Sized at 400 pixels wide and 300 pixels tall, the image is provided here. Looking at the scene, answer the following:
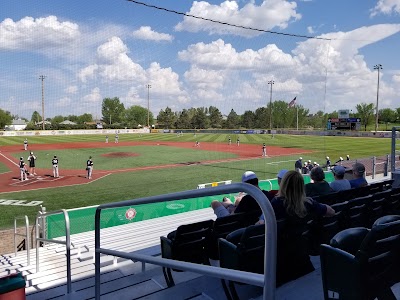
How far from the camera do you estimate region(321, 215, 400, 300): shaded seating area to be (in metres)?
1.99

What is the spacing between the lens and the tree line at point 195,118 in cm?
1844

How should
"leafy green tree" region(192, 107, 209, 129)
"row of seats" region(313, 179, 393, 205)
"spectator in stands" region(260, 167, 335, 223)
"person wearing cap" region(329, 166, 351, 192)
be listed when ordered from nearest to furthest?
1. "spectator in stands" region(260, 167, 335, 223)
2. "row of seats" region(313, 179, 393, 205)
3. "person wearing cap" region(329, 166, 351, 192)
4. "leafy green tree" region(192, 107, 209, 129)

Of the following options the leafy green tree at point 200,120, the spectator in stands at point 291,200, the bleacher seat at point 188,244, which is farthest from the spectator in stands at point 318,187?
the leafy green tree at point 200,120

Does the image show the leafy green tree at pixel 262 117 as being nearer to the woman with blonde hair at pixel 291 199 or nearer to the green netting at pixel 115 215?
the green netting at pixel 115 215

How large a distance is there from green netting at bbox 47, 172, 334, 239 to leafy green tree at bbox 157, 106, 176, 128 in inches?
1498

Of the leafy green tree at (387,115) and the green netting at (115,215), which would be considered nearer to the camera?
the green netting at (115,215)

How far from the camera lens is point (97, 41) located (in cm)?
1866

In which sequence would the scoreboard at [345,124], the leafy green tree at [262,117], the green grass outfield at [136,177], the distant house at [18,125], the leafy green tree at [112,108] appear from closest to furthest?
the green grass outfield at [136,177] → the leafy green tree at [262,117] → the leafy green tree at [112,108] → the distant house at [18,125] → the scoreboard at [345,124]

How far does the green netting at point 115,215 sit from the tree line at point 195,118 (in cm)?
752

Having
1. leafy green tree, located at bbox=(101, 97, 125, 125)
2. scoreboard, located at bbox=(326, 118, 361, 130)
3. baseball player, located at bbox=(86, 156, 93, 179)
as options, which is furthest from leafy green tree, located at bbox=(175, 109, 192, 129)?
scoreboard, located at bbox=(326, 118, 361, 130)

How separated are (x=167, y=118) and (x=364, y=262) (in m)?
48.0

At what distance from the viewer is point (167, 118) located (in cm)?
4941

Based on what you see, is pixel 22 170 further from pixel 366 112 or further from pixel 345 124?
pixel 366 112

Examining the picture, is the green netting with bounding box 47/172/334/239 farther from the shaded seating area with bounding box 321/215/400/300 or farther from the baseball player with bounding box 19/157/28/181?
the baseball player with bounding box 19/157/28/181
